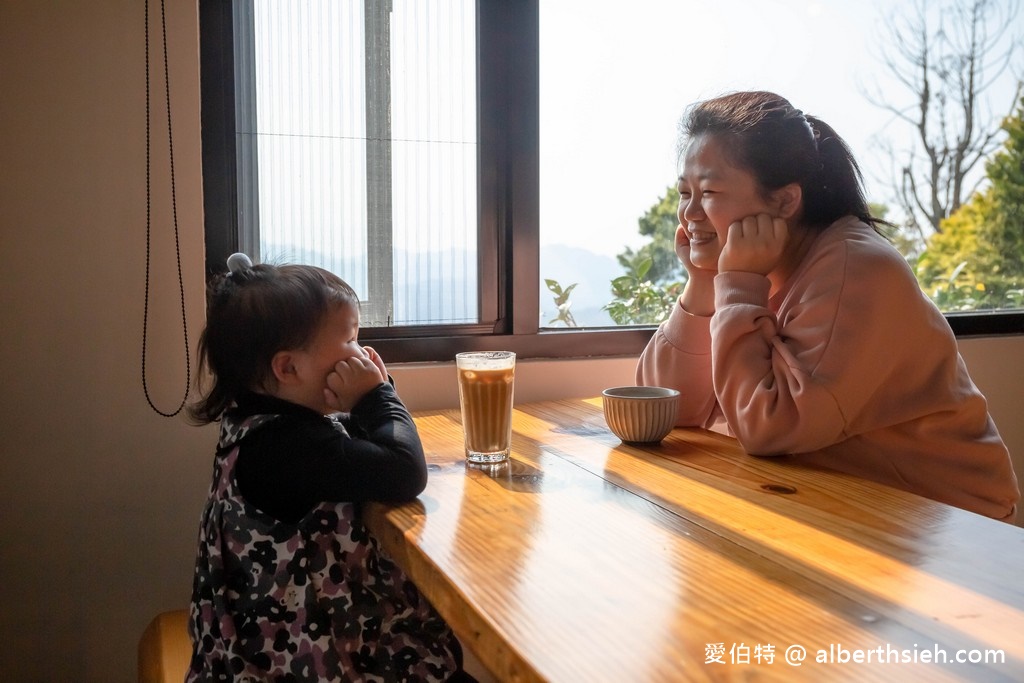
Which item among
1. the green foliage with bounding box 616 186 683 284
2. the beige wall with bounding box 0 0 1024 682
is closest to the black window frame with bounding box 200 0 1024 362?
the green foliage with bounding box 616 186 683 284

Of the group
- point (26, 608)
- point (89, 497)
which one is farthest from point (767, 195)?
point (26, 608)

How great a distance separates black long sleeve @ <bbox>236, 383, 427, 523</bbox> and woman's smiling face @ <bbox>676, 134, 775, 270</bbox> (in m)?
0.69

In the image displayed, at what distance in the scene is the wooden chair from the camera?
128 cm

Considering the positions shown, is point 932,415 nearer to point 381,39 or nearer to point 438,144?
point 438,144

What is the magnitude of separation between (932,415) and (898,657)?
815 millimetres

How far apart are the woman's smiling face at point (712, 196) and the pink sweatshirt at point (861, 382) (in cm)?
15

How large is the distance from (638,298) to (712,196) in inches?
31.3

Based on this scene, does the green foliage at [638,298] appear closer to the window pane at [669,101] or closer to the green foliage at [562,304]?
the window pane at [669,101]

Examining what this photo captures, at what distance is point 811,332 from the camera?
4.16ft

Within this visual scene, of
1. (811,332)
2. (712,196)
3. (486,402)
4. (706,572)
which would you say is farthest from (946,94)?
(706,572)

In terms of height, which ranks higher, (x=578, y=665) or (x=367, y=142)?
(x=367, y=142)

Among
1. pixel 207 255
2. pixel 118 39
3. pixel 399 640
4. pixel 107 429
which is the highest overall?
pixel 118 39

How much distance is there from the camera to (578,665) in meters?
0.59

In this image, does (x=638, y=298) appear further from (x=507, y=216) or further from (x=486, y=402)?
(x=486, y=402)
